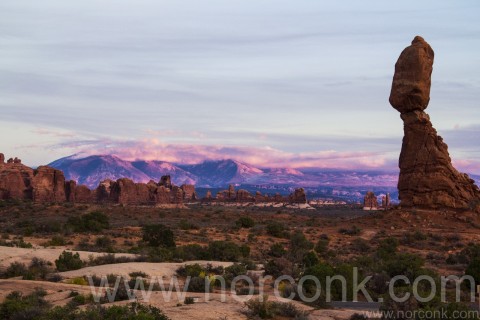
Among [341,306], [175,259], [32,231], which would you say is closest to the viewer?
[341,306]

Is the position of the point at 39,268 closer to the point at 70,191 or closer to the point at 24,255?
the point at 24,255

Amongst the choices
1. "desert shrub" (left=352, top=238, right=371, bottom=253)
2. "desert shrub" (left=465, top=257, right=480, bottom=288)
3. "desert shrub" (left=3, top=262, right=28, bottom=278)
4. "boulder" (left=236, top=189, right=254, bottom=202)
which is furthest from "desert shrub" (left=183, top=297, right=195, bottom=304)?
"boulder" (left=236, top=189, right=254, bottom=202)

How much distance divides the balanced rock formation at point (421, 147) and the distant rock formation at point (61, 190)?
43190mm

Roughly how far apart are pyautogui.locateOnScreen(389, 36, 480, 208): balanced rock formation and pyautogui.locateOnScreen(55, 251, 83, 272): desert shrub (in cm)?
2805

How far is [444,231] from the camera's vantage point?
38.5 meters

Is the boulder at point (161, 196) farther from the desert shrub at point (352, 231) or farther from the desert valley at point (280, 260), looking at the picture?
the desert shrub at point (352, 231)

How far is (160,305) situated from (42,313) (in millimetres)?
2678

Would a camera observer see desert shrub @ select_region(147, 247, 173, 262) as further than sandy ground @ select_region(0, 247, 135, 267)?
Yes

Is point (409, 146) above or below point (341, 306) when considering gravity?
above

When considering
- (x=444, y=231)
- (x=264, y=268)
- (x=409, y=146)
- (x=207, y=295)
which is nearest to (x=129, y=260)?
(x=264, y=268)

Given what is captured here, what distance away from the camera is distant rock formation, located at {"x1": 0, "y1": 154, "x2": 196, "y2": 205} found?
68.8m

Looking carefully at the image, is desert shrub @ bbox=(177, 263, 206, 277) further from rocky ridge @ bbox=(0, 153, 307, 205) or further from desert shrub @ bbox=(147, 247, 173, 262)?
rocky ridge @ bbox=(0, 153, 307, 205)

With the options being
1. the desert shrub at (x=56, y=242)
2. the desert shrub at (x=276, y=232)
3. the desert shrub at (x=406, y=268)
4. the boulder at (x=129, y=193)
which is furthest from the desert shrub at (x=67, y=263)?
the boulder at (x=129, y=193)

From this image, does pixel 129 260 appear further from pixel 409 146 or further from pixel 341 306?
pixel 409 146
